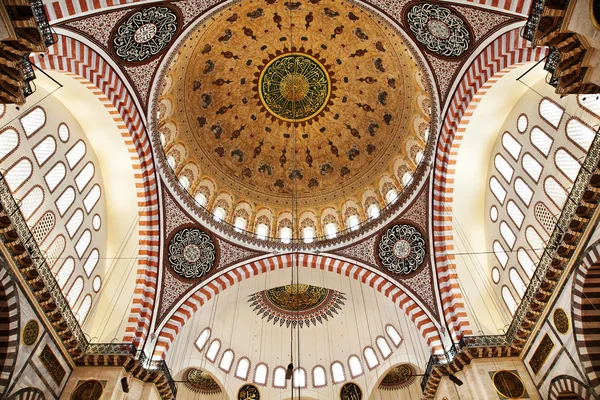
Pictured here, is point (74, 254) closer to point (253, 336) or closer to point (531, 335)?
point (253, 336)

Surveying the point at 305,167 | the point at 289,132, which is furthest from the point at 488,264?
the point at 289,132

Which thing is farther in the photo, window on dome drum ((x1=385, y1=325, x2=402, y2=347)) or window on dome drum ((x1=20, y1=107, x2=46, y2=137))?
window on dome drum ((x1=385, y1=325, x2=402, y2=347))

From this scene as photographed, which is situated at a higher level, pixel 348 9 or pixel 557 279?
pixel 348 9

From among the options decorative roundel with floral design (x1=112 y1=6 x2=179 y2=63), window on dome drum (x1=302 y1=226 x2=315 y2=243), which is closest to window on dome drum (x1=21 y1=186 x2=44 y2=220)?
decorative roundel with floral design (x1=112 y1=6 x2=179 y2=63)

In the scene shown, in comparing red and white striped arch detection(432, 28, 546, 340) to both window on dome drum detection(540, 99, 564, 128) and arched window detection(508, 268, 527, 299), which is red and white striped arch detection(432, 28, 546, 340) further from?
arched window detection(508, 268, 527, 299)

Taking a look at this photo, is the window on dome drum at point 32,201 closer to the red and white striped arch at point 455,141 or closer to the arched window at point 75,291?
the arched window at point 75,291

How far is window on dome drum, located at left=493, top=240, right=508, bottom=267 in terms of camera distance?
10.1 metres

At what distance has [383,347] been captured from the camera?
1323 cm

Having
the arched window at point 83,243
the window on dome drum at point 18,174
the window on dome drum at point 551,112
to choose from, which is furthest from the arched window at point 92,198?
the window on dome drum at point 551,112

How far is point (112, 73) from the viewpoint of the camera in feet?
28.1

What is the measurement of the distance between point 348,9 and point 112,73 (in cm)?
701

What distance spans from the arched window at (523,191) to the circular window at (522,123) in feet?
3.86

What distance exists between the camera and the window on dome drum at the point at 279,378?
13659 millimetres

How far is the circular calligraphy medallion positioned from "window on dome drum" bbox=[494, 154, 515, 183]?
6.34m
